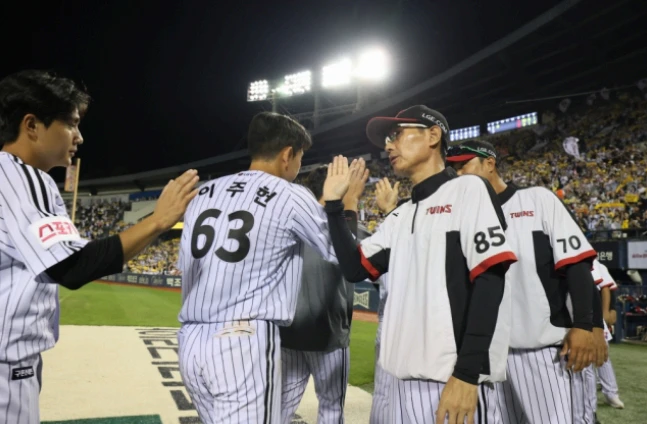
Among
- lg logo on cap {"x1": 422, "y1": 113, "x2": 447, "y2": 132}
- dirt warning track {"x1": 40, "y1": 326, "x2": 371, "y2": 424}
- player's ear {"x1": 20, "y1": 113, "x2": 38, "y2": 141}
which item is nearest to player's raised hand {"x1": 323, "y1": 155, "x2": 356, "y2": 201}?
lg logo on cap {"x1": 422, "y1": 113, "x2": 447, "y2": 132}

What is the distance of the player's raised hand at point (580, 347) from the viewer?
88.7 inches

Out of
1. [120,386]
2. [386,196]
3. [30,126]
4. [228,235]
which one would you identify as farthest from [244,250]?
[120,386]

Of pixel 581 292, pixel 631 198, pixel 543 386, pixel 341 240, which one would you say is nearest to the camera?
pixel 341 240

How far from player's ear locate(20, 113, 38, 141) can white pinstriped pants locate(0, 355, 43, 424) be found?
0.83 m

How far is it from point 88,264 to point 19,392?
0.51m

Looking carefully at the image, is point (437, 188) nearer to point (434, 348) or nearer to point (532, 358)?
point (434, 348)

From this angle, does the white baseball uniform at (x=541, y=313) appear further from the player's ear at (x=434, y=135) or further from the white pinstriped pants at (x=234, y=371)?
the white pinstriped pants at (x=234, y=371)

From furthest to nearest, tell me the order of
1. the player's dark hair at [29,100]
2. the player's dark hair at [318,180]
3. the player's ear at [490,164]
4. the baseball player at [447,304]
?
1. the player's dark hair at [318,180]
2. the player's ear at [490,164]
3. the player's dark hair at [29,100]
4. the baseball player at [447,304]

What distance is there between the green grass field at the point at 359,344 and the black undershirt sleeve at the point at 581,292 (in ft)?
9.98

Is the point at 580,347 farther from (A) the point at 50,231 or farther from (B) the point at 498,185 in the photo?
(A) the point at 50,231

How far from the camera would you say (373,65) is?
28.0 meters

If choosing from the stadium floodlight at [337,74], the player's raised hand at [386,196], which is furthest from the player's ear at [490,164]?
the stadium floodlight at [337,74]

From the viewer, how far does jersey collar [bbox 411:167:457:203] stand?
2.05 m

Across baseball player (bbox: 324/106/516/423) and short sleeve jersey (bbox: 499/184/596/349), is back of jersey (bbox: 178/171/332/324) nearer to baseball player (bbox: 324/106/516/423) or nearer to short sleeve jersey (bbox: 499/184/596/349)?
baseball player (bbox: 324/106/516/423)
